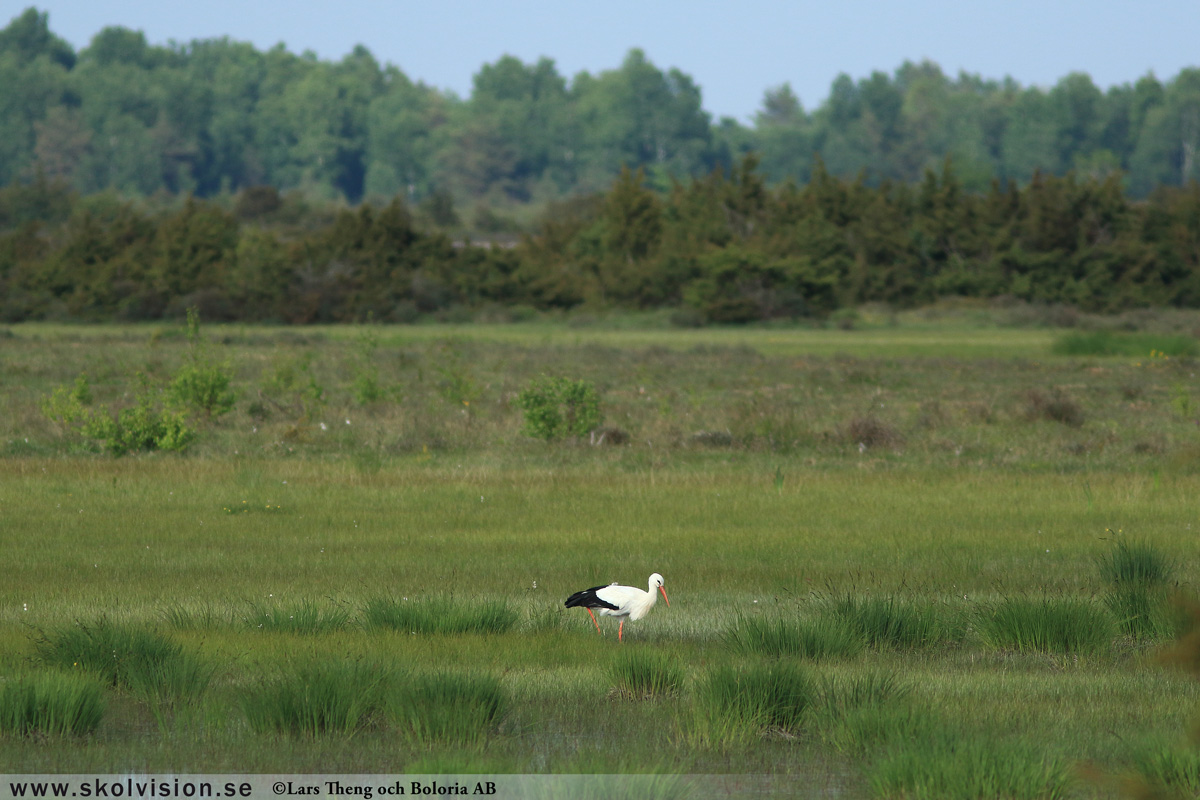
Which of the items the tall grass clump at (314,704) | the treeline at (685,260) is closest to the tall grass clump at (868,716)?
the tall grass clump at (314,704)

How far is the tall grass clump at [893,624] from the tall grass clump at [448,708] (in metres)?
3.09

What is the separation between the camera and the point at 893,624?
9836 mm

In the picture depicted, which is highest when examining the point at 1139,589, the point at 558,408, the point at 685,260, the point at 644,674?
the point at 685,260

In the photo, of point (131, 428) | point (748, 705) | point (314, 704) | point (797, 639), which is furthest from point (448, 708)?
point (131, 428)

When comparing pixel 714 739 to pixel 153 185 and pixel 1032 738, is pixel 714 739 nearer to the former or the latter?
pixel 1032 738

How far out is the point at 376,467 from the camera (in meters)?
20.5

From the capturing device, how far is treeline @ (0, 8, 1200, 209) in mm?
166000

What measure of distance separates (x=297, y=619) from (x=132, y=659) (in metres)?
1.70

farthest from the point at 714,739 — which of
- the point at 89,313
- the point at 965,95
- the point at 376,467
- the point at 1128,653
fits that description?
the point at 965,95

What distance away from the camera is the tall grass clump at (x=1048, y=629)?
382 inches

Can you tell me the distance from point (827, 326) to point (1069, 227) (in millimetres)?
15547

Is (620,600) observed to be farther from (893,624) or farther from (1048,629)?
(1048,629)

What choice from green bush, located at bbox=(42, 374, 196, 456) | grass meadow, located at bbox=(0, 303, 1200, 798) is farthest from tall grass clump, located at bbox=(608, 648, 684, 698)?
green bush, located at bbox=(42, 374, 196, 456)

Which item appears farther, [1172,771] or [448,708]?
[448,708]
